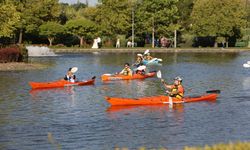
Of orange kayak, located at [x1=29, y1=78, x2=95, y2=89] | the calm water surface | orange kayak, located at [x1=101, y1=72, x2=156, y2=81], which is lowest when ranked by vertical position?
the calm water surface

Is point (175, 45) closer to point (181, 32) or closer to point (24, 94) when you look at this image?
point (181, 32)

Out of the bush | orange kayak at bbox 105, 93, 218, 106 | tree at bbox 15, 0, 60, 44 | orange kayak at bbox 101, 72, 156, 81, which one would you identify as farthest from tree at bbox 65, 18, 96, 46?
orange kayak at bbox 105, 93, 218, 106

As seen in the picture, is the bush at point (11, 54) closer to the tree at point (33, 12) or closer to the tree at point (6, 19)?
the tree at point (6, 19)

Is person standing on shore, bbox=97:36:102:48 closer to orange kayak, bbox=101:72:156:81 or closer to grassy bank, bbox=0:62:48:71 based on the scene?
grassy bank, bbox=0:62:48:71

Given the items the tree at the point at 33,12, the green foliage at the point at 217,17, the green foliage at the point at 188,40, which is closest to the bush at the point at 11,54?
the tree at the point at 33,12

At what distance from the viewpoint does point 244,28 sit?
118 metres

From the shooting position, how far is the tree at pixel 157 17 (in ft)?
349

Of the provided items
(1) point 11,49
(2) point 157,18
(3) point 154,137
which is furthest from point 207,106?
(2) point 157,18

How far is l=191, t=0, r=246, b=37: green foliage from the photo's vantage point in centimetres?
10706

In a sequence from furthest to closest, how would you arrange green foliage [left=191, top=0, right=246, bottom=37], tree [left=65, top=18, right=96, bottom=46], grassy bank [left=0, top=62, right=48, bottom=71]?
1. green foliage [left=191, top=0, right=246, bottom=37]
2. tree [left=65, top=18, right=96, bottom=46]
3. grassy bank [left=0, top=62, right=48, bottom=71]

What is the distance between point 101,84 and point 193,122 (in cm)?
1810

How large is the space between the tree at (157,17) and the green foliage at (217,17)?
15.9 feet

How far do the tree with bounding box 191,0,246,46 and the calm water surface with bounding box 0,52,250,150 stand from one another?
63.9m

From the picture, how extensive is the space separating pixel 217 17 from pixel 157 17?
1136 cm
